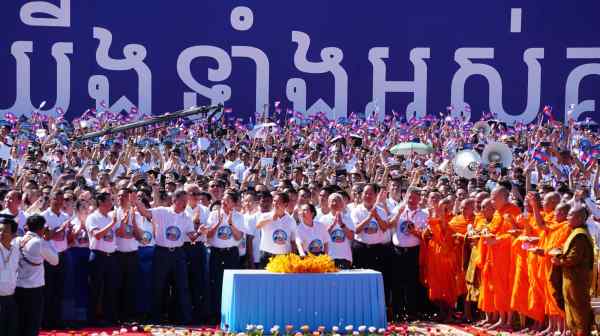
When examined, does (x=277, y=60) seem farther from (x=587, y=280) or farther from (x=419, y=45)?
(x=587, y=280)

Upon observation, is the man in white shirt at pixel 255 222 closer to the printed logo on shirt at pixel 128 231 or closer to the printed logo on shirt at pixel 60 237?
the printed logo on shirt at pixel 128 231

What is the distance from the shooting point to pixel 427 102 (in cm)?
2525

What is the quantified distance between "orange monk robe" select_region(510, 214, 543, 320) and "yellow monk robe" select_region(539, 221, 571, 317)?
Result: 0.99 feet

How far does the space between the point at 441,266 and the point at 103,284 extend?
399cm

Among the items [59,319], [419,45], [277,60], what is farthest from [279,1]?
[59,319]

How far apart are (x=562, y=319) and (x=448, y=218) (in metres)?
1.98

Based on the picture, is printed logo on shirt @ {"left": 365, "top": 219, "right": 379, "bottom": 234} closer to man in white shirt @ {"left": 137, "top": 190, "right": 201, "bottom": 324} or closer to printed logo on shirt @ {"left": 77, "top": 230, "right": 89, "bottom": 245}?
man in white shirt @ {"left": 137, "top": 190, "right": 201, "bottom": 324}

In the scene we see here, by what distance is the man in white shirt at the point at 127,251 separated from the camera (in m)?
11.4

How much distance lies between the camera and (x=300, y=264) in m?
10.4

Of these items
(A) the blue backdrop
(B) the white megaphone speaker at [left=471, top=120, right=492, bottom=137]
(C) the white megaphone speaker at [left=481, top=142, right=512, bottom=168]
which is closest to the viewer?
(C) the white megaphone speaker at [left=481, top=142, right=512, bottom=168]

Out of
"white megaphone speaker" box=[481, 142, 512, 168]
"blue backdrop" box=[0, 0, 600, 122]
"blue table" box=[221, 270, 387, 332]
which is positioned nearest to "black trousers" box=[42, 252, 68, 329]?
"blue table" box=[221, 270, 387, 332]

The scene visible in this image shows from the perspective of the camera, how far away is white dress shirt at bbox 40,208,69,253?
11078 millimetres

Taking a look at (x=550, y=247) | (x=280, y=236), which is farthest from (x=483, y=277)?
(x=280, y=236)

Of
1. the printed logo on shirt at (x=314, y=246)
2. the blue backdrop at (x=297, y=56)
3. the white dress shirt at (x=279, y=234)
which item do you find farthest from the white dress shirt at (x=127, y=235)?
the blue backdrop at (x=297, y=56)
